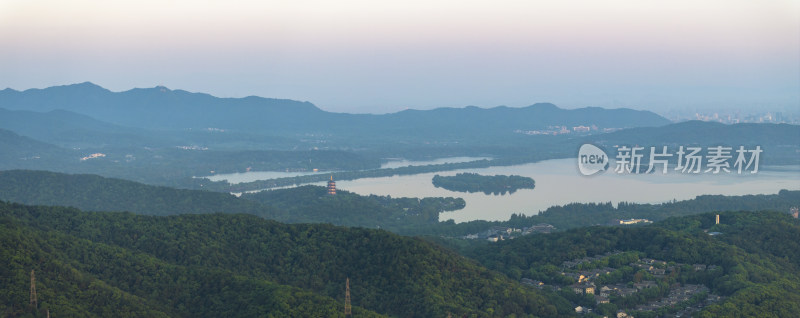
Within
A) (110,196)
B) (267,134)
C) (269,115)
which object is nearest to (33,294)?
(110,196)

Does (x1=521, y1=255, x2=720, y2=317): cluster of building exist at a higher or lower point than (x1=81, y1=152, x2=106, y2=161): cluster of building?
lower

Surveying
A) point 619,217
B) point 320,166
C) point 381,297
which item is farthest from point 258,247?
point 320,166

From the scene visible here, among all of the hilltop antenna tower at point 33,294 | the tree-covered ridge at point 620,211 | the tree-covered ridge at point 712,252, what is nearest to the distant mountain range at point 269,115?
the tree-covered ridge at point 620,211

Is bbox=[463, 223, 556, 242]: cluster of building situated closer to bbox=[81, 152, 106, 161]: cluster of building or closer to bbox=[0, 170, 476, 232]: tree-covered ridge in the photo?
bbox=[0, 170, 476, 232]: tree-covered ridge

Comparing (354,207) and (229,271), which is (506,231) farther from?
(229,271)

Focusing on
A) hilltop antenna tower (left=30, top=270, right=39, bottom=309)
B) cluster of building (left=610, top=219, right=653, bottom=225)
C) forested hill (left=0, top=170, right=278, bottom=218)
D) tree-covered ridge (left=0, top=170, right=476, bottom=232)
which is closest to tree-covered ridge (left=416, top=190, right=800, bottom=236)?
cluster of building (left=610, top=219, right=653, bottom=225)

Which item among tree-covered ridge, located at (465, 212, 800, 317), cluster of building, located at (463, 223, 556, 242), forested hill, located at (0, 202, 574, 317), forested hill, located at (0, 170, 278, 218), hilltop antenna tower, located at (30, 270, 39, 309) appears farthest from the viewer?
forested hill, located at (0, 170, 278, 218)
